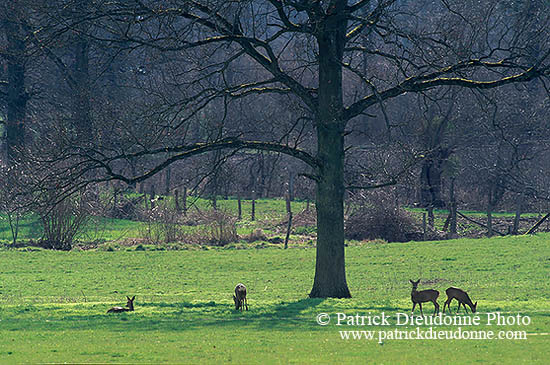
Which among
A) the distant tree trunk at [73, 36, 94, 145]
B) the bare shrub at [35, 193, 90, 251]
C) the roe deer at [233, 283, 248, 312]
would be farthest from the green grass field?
the distant tree trunk at [73, 36, 94, 145]

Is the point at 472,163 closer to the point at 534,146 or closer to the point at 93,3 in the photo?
the point at 534,146

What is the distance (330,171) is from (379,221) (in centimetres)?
1859

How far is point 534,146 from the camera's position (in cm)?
5050

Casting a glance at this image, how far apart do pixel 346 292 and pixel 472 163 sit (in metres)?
31.8

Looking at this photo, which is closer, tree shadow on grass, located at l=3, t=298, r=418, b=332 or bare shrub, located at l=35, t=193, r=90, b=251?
tree shadow on grass, located at l=3, t=298, r=418, b=332

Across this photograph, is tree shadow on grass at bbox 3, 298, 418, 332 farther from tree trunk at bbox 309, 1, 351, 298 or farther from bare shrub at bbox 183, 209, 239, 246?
bare shrub at bbox 183, 209, 239, 246

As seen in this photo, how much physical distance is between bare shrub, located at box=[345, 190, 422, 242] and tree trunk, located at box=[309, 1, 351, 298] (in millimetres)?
17464

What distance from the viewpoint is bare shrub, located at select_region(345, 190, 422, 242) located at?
35.7 metres

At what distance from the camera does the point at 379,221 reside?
119ft

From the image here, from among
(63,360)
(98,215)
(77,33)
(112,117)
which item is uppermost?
(77,33)

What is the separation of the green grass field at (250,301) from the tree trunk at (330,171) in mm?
1013

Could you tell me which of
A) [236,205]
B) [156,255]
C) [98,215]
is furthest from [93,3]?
[236,205]

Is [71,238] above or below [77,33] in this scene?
below

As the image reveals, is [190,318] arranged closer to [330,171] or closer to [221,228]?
[330,171]
